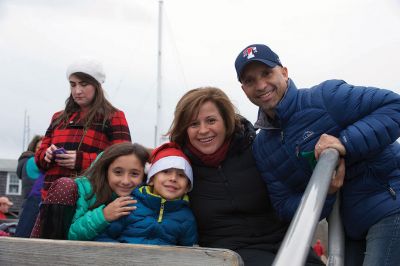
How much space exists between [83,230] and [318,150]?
1329mm

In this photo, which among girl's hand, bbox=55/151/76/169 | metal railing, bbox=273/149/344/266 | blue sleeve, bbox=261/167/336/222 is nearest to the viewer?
metal railing, bbox=273/149/344/266

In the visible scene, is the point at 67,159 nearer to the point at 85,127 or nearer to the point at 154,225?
the point at 85,127

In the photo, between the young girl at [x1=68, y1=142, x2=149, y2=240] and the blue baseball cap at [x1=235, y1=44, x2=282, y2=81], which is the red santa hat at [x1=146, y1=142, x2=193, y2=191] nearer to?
the young girl at [x1=68, y1=142, x2=149, y2=240]

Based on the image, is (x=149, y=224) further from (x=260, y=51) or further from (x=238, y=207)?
(x=260, y=51)

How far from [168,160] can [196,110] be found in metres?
0.33

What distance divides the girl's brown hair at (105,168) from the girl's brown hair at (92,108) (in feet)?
1.71

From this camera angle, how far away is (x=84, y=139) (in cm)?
343

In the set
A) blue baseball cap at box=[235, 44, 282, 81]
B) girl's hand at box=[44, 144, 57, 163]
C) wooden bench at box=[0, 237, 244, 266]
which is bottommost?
wooden bench at box=[0, 237, 244, 266]

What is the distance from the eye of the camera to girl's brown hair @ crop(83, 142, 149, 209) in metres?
2.84

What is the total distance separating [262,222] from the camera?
106 inches

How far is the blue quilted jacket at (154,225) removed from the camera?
2611 millimetres

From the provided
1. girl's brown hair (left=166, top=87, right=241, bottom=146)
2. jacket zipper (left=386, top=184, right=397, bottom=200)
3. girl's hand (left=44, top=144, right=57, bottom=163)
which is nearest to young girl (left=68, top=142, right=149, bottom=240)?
girl's brown hair (left=166, top=87, right=241, bottom=146)

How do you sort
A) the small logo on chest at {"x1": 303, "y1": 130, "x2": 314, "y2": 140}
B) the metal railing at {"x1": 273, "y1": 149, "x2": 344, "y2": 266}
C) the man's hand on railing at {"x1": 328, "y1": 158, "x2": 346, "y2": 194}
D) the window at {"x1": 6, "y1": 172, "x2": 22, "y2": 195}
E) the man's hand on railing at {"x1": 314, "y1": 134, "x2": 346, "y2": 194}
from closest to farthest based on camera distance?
the metal railing at {"x1": 273, "y1": 149, "x2": 344, "y2": 266} < the man's hand on railing at {"x1": 314, "y1": 134, "x2": 346, "y2": 194} < the man's hand on railing at {"x1": 328, "y1": 158, "x2": 346, "y2": 194} < the small logo on chest at {"x1": 303, "y1": 130, "x2": 314, "y2": 140} < the window at {"x1": 6, "y1": 172, "x2": 22, "y2": 195}

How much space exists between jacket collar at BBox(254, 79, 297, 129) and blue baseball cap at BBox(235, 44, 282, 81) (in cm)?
14
